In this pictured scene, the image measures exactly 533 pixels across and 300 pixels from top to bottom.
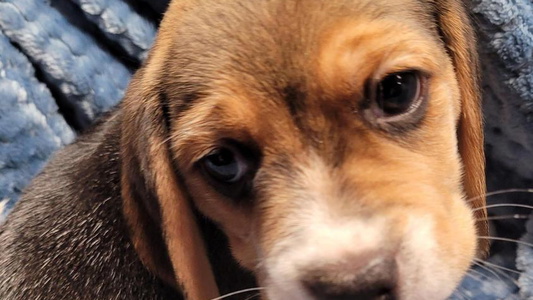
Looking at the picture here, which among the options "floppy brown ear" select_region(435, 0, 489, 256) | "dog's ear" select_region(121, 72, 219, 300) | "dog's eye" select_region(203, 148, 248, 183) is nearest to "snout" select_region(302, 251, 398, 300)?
"dog's eye" select_region(203, 148, 248, 183)

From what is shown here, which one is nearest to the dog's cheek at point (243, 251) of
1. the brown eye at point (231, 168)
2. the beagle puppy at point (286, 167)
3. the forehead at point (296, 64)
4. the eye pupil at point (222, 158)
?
the beagle puppy at point (286, 167)

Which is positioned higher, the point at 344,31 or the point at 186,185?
the point at 344,31

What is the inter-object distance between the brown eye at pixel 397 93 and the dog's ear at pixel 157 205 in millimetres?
707

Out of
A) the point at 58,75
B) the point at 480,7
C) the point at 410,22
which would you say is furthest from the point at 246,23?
the point at 58,75

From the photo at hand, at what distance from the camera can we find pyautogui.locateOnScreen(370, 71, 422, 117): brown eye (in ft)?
6.93

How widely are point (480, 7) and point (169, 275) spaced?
160cm

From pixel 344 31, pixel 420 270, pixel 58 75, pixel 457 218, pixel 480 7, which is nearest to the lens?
pixel 420 270

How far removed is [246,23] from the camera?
7.11 feet

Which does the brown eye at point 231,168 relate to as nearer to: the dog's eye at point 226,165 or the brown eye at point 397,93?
the dog's eye at point 226,165

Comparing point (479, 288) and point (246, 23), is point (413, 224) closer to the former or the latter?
point (246, 23)

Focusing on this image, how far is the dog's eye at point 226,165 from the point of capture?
2.21m

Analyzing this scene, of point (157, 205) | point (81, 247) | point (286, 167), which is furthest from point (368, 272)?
point (81, 247)

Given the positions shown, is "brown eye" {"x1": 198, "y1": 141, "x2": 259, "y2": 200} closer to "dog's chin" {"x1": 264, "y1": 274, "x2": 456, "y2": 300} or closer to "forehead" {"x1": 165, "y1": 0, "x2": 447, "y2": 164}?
"forehead" {"x1": 165, "y1": 0, "x2": 447, "y2": 164}

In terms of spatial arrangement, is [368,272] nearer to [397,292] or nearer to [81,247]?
[397,292]
